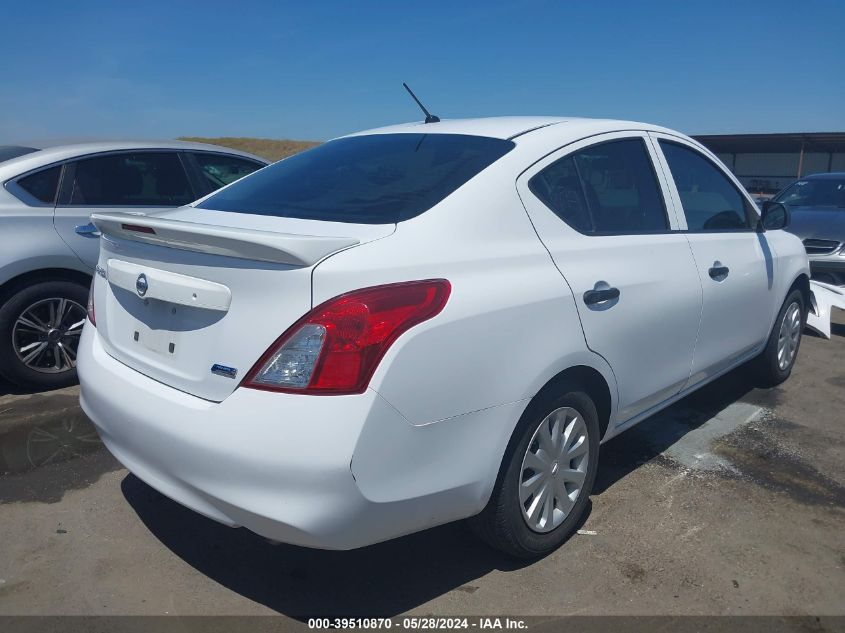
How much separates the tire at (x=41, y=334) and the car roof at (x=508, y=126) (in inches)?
92.6

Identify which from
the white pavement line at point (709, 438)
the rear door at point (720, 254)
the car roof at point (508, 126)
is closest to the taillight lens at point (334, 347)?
the car roof at point (508, 126)

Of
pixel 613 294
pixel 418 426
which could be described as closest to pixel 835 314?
pixel 613 294

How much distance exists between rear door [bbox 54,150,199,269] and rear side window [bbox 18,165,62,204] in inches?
2.2

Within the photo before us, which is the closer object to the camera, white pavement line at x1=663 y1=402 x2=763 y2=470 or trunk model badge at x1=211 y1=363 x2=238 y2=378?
trunk model badge at x1=211 y1=363 x2=238 y2=378

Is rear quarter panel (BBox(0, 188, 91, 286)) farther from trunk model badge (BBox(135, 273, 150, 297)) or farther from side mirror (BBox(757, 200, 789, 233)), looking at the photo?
side mirror (BBox(757, 200, 789, 233))

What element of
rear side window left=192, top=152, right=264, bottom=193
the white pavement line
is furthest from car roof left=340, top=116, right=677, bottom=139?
rear side window left=192, top=152, right=264, bottom=193

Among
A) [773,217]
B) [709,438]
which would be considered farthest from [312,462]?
[773,217]

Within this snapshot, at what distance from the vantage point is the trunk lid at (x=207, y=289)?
2.14 m

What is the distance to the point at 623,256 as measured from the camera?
3.07 m

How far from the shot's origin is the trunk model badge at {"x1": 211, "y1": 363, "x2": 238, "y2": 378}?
7.19 ft

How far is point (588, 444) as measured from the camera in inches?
117

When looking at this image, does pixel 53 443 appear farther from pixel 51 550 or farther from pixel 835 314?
pixel 835 314

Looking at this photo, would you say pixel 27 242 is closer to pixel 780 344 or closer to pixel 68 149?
pixel 68 149

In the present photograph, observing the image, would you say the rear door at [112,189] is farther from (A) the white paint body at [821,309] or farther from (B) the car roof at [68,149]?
(A) the white paint body at [821,309]
